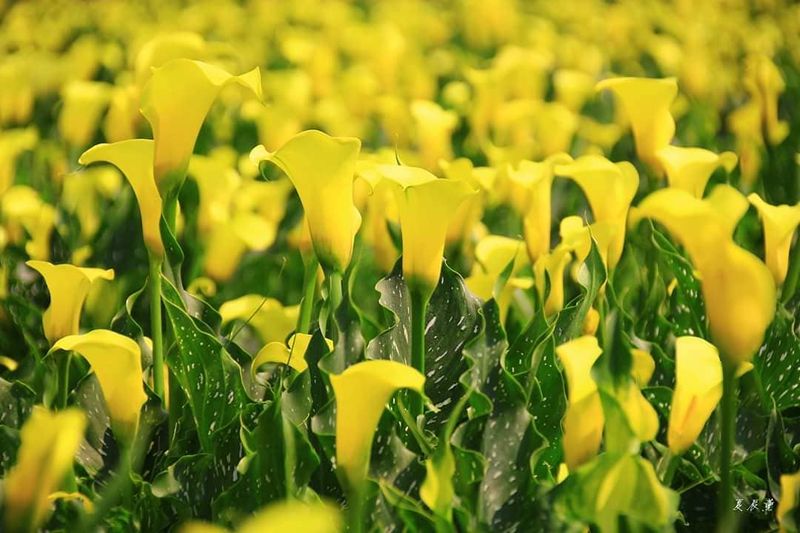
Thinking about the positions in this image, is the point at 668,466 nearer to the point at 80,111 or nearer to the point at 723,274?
the point at 723,274

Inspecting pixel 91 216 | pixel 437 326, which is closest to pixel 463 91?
pixel 91 216

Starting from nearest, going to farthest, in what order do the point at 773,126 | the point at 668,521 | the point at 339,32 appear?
1. the point at 668,521
2. the point at 773,126
3. the point at 339,32

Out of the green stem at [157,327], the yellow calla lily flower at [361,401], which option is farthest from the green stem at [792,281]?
the green stem at [157,327]

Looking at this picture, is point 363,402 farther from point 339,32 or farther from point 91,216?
point 339,32

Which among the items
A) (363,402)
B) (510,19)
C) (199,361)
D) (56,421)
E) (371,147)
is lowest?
(510,19)

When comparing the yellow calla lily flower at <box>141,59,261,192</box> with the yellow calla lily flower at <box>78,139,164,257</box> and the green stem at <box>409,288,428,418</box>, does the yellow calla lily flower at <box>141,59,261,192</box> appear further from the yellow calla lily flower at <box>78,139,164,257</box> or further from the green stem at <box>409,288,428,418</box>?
the green stem at <box>409,288,428,418</box>

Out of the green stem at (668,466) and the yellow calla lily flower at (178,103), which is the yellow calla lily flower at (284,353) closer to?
the yellow calla lily flower at (178,103)
